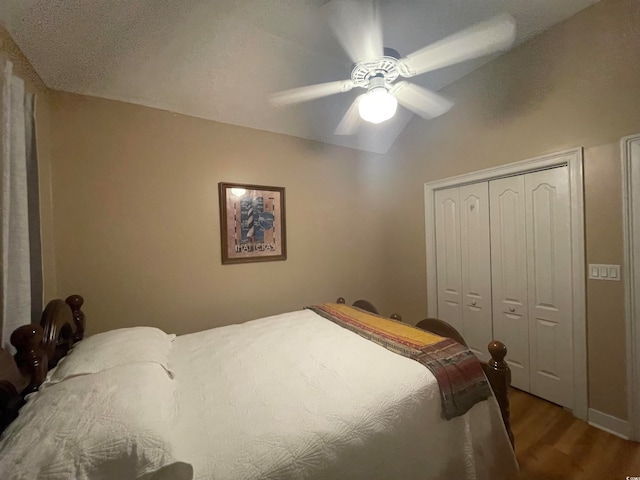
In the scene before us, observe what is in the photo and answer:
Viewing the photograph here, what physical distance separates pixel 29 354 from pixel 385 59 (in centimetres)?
221

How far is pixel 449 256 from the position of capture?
2684 mm

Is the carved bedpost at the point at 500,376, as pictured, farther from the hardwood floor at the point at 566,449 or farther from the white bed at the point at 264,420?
the hardwood floor at the point at 566,449

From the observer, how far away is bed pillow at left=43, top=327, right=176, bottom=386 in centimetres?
97

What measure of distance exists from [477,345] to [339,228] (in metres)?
1.86

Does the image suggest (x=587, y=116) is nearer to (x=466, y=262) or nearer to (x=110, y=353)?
(x=466, y=262)

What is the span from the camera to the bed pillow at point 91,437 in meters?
0.57

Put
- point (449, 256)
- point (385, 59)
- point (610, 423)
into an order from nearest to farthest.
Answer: point (385, 59), point (610, 423), point (449, 256)

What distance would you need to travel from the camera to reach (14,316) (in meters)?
1.08

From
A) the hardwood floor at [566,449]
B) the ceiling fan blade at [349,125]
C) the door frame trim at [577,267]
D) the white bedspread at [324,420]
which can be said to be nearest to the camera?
the white bedspread at [324,420]

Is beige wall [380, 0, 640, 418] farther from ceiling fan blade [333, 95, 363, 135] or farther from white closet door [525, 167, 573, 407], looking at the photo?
ceiling fan blade [333, 95, 363, 135]

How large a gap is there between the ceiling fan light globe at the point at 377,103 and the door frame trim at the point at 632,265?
1.52 metres

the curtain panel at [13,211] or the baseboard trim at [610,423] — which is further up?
the curtain panel at [13,211]

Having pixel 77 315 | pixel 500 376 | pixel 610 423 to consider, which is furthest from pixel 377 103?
pixel 610 423

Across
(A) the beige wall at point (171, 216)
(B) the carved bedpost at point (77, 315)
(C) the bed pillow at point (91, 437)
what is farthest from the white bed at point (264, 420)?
(A) the beige wall at point (171, 216)
